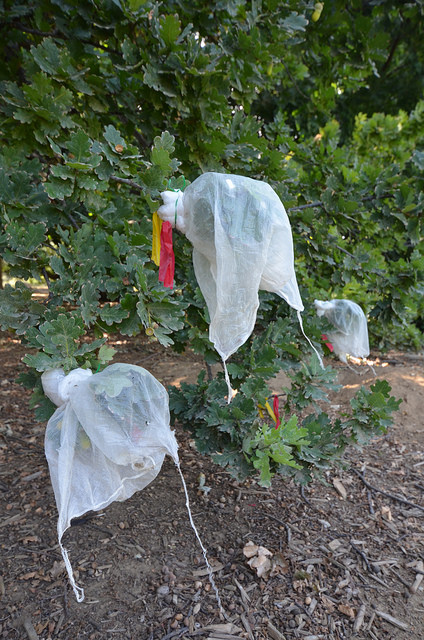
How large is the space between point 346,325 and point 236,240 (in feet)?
7.05

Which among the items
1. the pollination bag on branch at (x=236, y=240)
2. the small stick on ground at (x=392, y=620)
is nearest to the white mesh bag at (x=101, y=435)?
the pollination bag on branch at (x=236, y=240)

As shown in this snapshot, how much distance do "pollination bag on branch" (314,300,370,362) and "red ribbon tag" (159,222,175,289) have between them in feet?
6.28

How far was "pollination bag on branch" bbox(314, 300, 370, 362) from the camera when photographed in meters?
3.32

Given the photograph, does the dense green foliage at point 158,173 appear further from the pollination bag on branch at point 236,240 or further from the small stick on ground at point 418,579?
the small stick on ground at point 418,579

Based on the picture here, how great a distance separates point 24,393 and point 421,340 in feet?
16.1

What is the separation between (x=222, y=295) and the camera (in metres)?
1.43

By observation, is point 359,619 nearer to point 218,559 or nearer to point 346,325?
point 218,559

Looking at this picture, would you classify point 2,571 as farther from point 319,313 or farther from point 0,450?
point 319,313

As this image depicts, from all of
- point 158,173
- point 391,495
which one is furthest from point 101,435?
point 391,495

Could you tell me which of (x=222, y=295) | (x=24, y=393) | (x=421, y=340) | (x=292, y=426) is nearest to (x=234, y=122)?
(x=222, y=295)

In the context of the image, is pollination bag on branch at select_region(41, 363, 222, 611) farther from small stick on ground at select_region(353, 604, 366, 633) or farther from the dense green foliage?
small stick on ground at select_region(353, 604, 366, 633)

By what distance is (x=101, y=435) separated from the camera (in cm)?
139

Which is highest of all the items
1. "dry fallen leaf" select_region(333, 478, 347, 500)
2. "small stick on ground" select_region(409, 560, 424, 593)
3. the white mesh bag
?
the white mesh bag

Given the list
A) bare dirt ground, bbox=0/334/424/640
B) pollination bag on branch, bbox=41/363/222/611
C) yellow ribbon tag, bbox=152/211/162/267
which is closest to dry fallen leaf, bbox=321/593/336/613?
bare dirt ground, bbox=0/334/424/640
